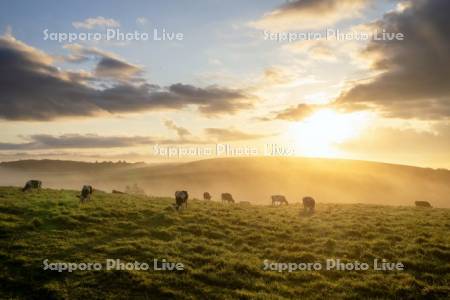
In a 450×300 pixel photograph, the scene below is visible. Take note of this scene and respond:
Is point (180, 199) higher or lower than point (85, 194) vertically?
lower

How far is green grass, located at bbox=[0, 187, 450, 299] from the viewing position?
15.2 m

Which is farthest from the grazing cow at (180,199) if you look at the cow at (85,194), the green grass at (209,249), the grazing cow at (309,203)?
the grazing cow at (309,203)

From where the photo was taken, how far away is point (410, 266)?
18.2m

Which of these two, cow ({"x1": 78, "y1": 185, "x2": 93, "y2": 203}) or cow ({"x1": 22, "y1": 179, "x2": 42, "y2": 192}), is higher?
cow ({"x1": 22, "y1": 179, "x2": 42, "y2": 192})

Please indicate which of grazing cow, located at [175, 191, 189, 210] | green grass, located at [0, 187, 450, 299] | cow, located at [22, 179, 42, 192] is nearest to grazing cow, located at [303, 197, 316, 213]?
green grass, located at [0, 187, 450, 299]

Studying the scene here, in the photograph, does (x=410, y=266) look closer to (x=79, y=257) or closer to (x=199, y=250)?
(x=199, y=250)

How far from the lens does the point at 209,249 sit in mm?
19703

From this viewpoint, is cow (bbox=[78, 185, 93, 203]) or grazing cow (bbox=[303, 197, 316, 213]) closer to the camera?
cow (bbox=[78, 185, 93, 203])

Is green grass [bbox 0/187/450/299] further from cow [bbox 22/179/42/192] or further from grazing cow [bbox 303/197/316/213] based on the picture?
cow [bbox 22/179/42/192]

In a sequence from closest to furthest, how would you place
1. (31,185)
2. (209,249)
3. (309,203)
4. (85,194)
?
(209,249) < (85,194) < (309,203) < (31,185)

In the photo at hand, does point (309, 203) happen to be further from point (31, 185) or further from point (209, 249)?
point (31, 185)

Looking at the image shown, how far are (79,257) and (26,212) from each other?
29.0 ft

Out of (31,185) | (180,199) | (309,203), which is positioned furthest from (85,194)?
(309,203)

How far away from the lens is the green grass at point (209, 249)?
1522cm
